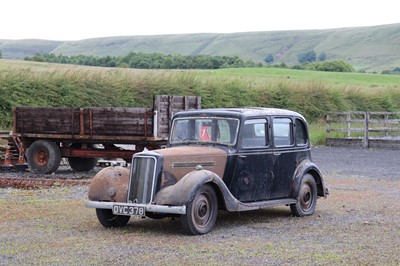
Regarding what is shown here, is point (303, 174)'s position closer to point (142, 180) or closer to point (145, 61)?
point (142, 180)

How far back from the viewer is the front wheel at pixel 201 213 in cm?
1084

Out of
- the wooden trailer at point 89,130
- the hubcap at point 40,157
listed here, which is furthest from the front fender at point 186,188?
the hubcap at point 40,157

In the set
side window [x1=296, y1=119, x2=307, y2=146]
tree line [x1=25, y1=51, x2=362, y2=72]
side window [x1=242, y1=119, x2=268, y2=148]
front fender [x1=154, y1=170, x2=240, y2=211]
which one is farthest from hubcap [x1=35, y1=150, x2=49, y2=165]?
tree line [x1=25, y1=51, x2=362, y2=72]

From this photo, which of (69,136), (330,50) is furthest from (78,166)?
(330,50)

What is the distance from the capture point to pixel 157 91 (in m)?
34.7

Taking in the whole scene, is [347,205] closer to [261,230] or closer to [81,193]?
[261,230]

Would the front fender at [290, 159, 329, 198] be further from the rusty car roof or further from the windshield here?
the windshield

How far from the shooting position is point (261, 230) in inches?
453

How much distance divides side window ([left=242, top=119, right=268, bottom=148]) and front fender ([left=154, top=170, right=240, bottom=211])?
1102mm

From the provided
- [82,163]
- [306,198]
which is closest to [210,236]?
[306,198]

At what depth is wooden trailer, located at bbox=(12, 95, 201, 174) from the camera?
20.3 m

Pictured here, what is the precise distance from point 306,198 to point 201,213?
270 cm

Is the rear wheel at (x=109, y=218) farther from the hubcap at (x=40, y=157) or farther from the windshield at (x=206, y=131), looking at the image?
the hubcap at (x=40, y=157)

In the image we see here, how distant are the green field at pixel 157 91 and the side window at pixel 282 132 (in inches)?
677
